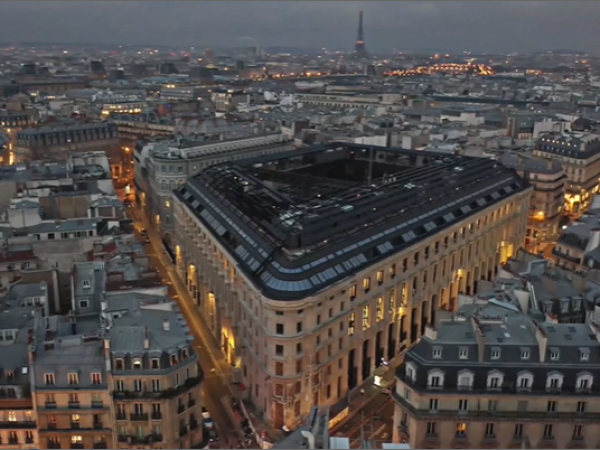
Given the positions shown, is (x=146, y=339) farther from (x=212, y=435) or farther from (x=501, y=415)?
(x=501, y=415)

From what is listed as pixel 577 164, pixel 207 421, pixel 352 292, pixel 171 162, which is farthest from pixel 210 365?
pixel 577 164

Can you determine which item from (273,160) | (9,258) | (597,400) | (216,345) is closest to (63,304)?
(9,258)

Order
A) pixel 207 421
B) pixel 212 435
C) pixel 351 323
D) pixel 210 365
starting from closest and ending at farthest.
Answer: pixel 212 435 → pixel 207 421 → pixel 351 323 → pixel 210 365

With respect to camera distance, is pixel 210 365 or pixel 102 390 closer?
pixel 102 390

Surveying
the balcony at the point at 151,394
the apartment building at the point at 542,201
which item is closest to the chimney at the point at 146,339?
the balcony at the point at 151,394

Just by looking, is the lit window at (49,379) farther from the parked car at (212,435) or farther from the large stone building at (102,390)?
the parked car at (212,435)

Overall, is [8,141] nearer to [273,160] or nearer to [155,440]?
[273,160]
